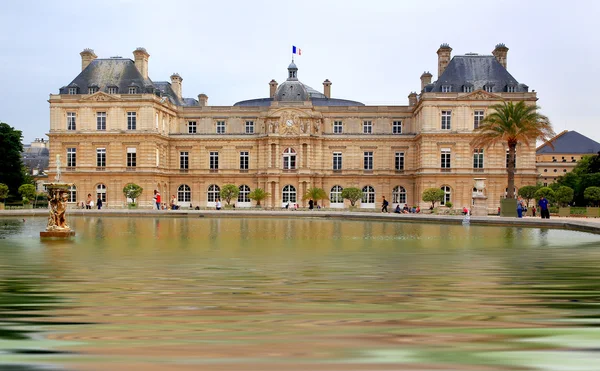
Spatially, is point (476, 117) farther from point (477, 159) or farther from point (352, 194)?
point (352, 194)

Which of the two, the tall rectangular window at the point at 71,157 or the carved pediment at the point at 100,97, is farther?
the tall rectangular window at the point at 71,157

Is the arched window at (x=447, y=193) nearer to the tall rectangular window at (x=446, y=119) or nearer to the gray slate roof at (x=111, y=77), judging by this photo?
the tall rectangular window at (x=446, y=119)

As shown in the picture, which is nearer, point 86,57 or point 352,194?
point 352,194

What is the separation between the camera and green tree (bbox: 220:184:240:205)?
5609cm

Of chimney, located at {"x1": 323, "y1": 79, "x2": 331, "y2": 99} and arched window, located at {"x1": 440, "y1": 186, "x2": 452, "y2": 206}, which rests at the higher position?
chimney, located at {"x1": 323, "y1": 79, "x2": 331, "y2": 99}

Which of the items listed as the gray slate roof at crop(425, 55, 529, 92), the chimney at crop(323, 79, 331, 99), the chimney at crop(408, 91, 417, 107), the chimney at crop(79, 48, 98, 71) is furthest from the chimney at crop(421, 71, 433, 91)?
the chimney at crop(79, 48, 98, 71)

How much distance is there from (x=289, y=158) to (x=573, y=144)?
212ft

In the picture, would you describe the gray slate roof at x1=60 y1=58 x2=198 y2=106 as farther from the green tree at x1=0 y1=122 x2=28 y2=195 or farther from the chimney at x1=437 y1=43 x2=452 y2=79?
the chimney at x1=437 y1=43 x2=452 y2=79

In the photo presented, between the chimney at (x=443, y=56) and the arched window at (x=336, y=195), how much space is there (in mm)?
15611

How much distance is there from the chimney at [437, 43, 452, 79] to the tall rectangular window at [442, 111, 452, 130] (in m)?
6.63

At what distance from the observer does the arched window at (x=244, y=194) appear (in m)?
60.9

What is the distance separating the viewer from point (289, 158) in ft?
194

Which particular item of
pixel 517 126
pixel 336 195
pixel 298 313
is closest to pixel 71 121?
pixel 336 195

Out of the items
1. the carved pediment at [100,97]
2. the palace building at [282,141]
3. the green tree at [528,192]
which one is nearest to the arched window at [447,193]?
the palace building at [282,141]
